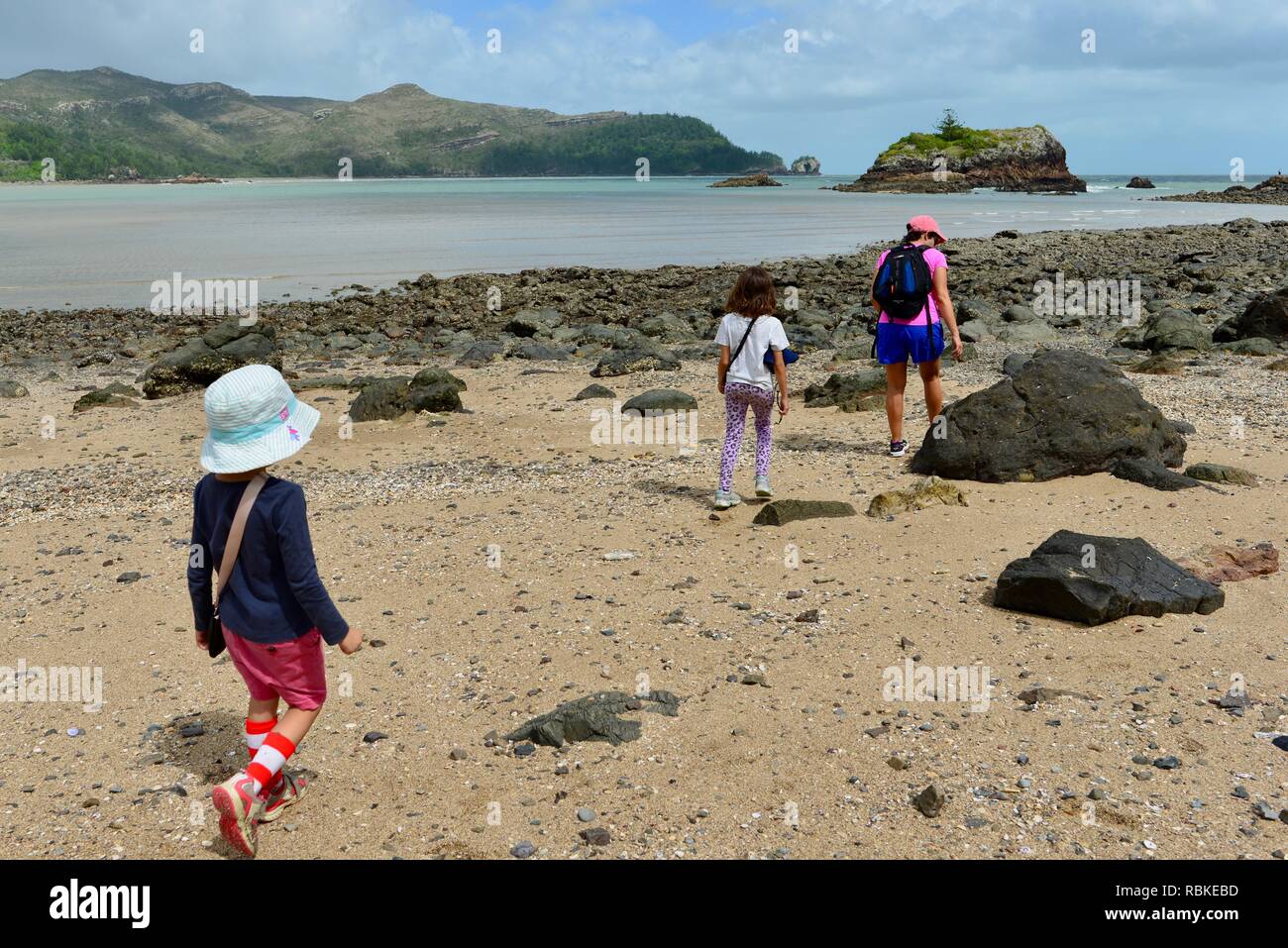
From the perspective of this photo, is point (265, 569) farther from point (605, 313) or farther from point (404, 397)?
point (605, 313)

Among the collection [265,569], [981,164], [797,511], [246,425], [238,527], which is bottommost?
[797,511]

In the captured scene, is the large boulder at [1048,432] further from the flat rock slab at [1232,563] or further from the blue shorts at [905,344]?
the flat rock slab at [1232,563]

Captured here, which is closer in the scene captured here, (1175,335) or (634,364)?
(634,364)

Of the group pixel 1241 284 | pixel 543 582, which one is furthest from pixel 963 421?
pixel 1241 284

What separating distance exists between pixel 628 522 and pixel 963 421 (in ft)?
9.80

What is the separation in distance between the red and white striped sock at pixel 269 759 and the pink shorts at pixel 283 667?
0.48 feet

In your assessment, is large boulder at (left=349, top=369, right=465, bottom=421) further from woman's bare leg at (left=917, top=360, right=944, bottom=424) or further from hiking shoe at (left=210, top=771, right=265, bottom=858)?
hiking shoe at (left=210, top=771, right=265, bottom=858)

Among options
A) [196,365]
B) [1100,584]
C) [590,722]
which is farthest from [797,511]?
[196,365]

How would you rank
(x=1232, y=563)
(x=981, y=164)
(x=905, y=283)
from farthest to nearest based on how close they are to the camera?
(x=981, y=164), (x=905, y=283), (x=1232, y=563)

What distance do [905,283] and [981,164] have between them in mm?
121575

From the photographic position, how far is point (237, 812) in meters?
3.88

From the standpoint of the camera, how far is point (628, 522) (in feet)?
26.7

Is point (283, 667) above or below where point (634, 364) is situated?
below

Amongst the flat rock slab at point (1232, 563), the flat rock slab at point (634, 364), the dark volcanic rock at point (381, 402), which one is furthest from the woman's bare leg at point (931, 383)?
the dark volcanic rock at point (381, 402)
